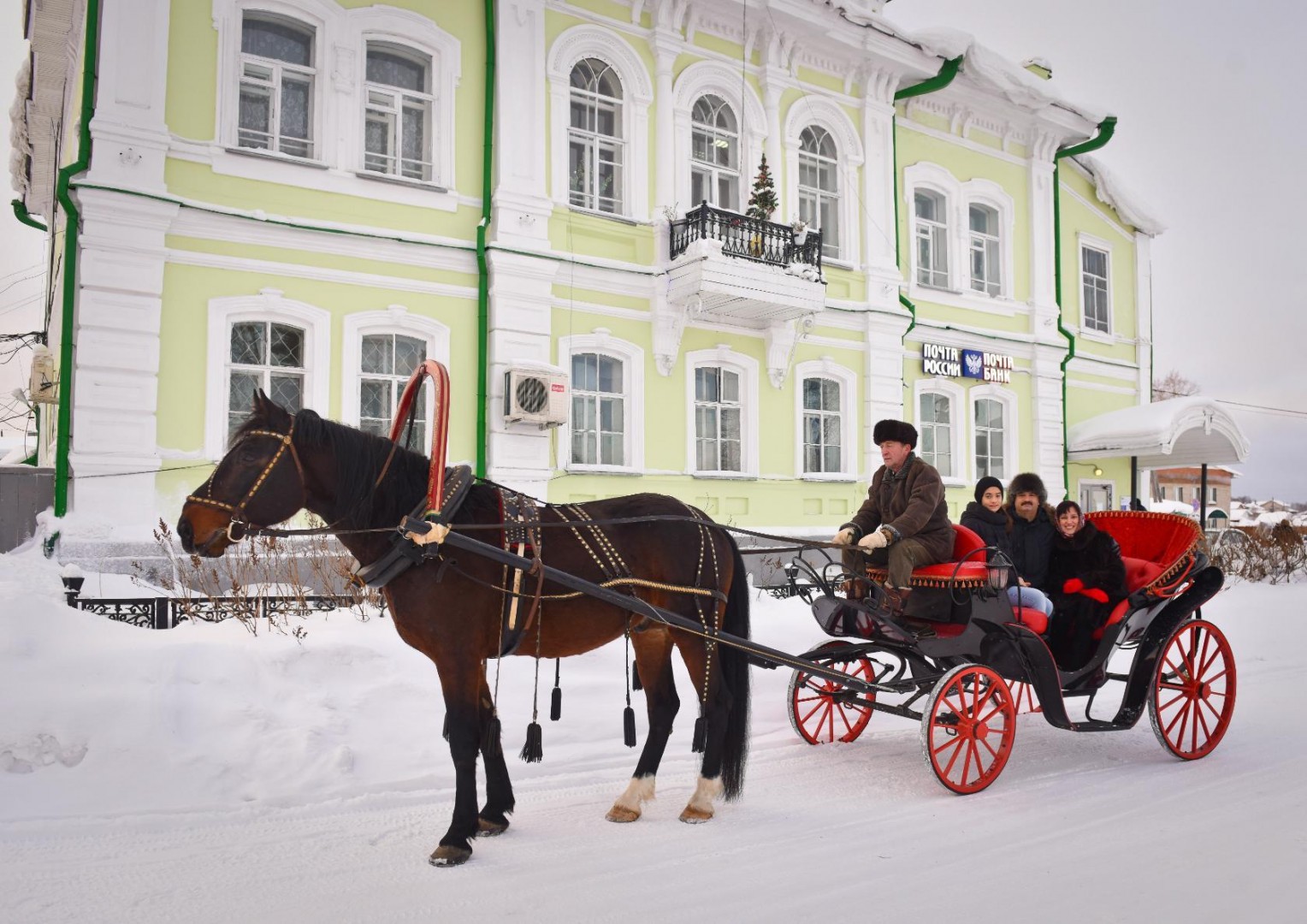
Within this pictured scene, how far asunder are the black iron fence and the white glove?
7.39m

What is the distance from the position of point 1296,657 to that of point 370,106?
11992 millimetres

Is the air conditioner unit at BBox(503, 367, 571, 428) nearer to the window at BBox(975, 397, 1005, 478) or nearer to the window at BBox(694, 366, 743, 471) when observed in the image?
the window at BBox(694, 366, 743, 471)

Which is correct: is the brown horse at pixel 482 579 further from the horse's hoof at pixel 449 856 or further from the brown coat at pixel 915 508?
the brown coat at pixel 915 508

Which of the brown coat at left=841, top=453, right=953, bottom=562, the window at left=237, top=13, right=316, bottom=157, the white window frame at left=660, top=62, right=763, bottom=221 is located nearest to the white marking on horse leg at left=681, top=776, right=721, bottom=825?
the brown coat at left=841, top=453, right=953, bottom=562

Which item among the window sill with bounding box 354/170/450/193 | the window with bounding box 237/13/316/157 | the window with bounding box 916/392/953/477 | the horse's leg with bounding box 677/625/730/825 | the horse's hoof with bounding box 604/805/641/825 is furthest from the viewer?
the window with bounding box 916/392/953/477

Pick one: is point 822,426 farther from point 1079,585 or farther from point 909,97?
point 1079,585

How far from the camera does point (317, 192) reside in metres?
11.0

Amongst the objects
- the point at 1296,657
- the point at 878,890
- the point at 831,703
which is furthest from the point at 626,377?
the point at 878,890

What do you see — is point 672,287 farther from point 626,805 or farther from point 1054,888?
point 1054,888

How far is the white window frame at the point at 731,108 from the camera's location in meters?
13.5

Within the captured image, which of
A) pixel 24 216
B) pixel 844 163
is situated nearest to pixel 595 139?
pixel 844 163

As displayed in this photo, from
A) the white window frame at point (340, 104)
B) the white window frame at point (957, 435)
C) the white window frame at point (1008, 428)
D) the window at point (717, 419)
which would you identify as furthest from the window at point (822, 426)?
the white window frame at point (340, 104)

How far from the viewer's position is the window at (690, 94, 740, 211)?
13969 mm

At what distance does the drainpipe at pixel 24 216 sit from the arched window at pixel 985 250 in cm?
1680
